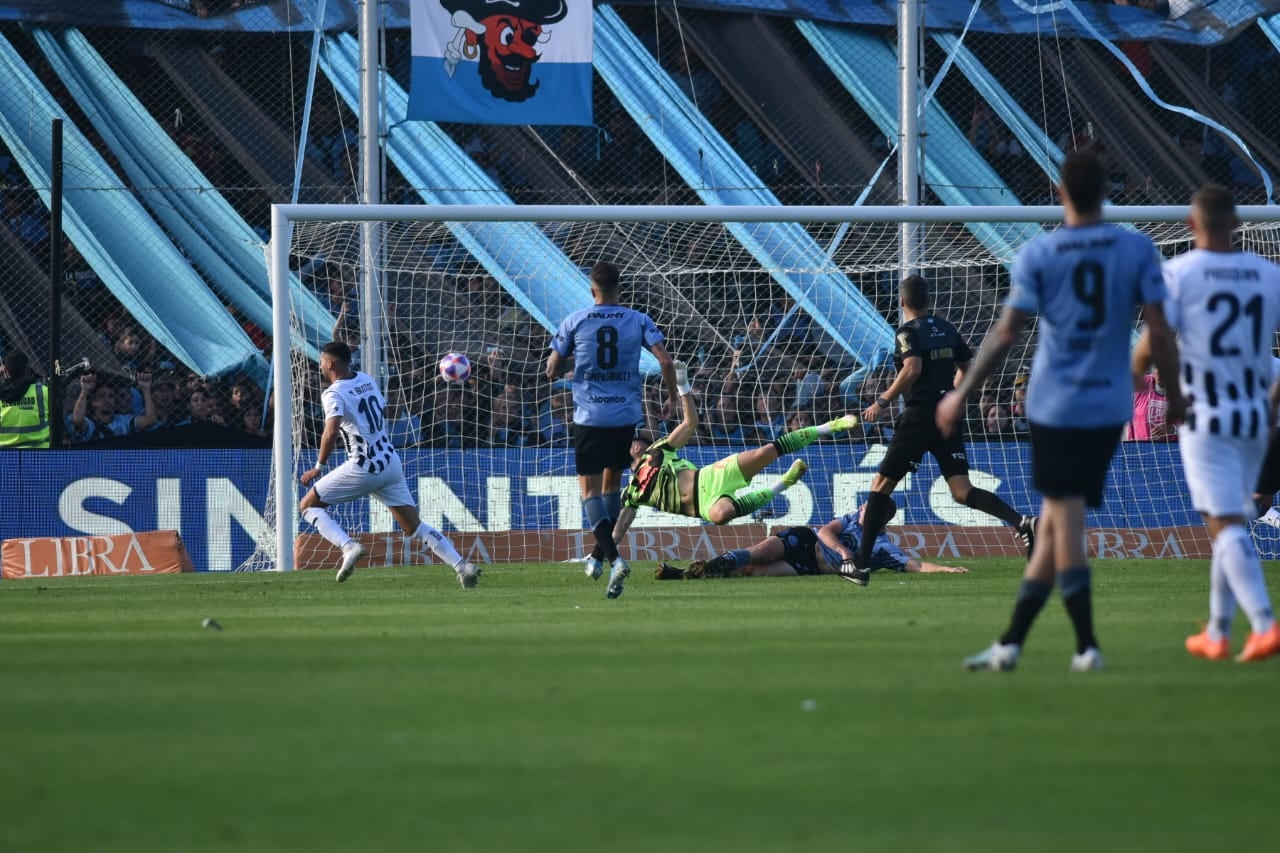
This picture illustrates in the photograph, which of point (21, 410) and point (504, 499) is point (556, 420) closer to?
point (504, 499)

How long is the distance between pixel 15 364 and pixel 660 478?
7335 millimetres

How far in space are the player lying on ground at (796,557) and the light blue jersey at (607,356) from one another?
217 cm

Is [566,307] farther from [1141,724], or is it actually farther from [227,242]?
[1141,724]

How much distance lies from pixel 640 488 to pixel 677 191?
311 inches

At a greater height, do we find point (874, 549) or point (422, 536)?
point (422, 536)

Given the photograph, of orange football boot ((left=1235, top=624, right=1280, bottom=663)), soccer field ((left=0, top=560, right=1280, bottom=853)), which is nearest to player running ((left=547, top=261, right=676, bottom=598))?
soccer field ((left=0, top=560, right=1280, bottom=853))

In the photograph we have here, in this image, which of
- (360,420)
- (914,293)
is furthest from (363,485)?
(914,293)

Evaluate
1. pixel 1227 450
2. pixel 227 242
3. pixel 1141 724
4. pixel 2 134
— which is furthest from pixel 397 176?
pixel 1141 724

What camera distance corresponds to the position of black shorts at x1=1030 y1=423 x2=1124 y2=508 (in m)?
7.25

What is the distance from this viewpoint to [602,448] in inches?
521

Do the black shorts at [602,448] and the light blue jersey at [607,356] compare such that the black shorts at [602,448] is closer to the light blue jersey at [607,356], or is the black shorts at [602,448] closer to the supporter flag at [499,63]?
the light blue jersey at [607,356]

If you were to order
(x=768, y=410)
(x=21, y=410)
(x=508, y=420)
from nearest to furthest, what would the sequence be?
(x=21, y=410)
(x=508, y=420)
(x=768, y=410)

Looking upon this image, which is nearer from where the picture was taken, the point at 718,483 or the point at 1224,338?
the point at 1224,338

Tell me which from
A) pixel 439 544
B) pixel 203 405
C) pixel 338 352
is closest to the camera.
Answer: pixel 439 544
